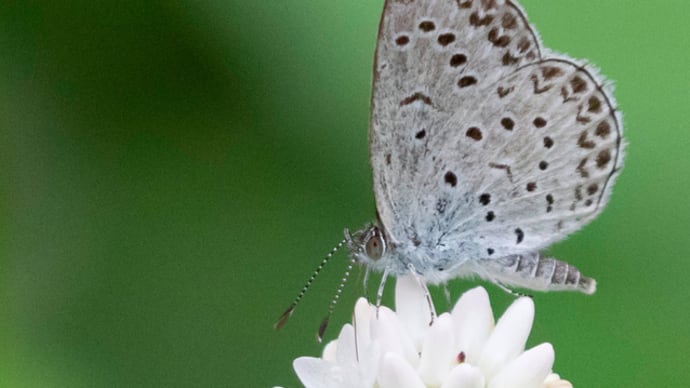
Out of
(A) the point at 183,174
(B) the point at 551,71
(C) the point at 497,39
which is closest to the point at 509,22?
(C) the point at 497,39

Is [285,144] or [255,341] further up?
[285,144]

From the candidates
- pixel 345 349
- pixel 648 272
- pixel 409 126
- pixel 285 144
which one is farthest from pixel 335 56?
pixel 345 349

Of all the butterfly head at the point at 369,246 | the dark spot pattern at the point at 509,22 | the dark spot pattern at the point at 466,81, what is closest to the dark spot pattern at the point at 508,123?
the dark spot pattern at the point at 466,81

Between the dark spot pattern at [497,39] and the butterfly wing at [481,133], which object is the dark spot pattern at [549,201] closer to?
the butterfly wing at [481,133]

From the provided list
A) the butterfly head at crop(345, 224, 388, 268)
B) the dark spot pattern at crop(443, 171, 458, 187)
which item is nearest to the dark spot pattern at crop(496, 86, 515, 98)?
the dark spot pattern at crop(443, 171, 458, 187)

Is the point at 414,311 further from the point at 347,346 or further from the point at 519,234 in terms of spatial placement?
the point at 519,234

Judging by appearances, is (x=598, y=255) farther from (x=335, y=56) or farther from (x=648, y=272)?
(x=335, y=56)

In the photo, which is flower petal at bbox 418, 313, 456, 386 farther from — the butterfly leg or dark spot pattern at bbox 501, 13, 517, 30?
dark spot pattern at bbox 501, 13, 517, 30
